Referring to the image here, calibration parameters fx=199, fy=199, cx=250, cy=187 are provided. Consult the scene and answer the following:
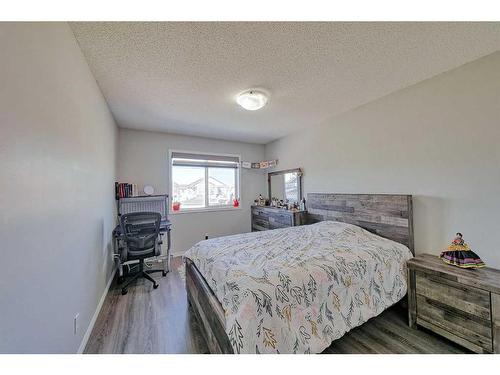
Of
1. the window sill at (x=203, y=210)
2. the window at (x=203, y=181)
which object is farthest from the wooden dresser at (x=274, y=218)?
the window at (x=203, y=181)

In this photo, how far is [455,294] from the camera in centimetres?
159

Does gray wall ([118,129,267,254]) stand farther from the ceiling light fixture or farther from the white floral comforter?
the ceiling light fixture

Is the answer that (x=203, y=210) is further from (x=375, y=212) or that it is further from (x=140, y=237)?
(x=375, y=212)

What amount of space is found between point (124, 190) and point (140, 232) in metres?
1.12

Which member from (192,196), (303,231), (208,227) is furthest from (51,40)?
(208,227)

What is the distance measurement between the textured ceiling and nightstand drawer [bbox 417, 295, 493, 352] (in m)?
2.14

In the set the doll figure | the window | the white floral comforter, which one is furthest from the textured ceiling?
the white floral comforter

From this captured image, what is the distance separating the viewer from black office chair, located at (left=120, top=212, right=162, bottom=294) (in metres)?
2.65

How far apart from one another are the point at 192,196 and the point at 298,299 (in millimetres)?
3331

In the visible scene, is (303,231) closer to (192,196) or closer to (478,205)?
(478,205)

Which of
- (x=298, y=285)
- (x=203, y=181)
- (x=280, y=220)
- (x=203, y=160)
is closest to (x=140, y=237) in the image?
(x=203, y=181)

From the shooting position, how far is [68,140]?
1.38 meters

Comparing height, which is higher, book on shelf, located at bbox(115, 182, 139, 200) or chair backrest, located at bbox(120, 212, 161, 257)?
book on shelf, located at bbox(115, 182, 139, 200)

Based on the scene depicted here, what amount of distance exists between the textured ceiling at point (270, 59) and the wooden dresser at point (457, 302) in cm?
186
